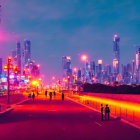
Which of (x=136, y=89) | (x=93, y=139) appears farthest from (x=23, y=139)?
(x=136, y=89)

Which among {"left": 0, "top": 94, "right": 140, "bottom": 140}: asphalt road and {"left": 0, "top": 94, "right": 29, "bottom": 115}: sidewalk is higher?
{"left": 0, "top": 94, "right": 140, "bottom": 140}: asphalt road

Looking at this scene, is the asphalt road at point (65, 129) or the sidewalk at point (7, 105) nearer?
the asphalt road at point (65, 129)

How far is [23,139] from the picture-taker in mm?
14555

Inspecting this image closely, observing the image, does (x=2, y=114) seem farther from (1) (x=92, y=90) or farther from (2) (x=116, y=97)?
(1) (x=92, y=90)

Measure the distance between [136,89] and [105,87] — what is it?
13.1 meters

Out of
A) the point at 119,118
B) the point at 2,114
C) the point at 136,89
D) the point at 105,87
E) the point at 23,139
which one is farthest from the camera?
the point at 105,87

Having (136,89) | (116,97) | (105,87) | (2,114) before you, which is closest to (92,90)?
(105,87)

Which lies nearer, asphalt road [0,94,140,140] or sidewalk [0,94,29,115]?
asphalt road [0,94,140,140]

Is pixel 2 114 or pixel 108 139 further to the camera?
pixel 2 114

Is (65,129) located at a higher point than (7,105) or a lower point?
higher

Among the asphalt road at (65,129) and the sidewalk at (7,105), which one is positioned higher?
the asphalt road at (65,129)

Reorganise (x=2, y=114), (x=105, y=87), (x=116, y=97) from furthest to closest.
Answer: (x=105, y=87)
(x=116, y=97)
(x=2, y=114)

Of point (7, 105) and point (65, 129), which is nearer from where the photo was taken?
point (65, 129)

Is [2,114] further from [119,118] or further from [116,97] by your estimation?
[116,97]
